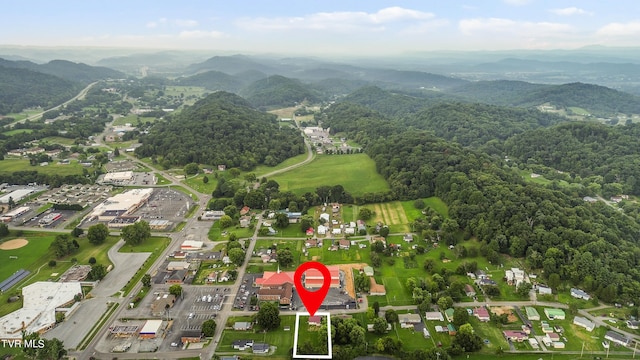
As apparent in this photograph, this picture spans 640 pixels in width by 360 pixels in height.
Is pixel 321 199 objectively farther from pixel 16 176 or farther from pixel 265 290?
pixel 16 176

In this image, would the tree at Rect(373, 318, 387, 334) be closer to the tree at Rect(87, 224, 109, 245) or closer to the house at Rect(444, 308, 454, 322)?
the house at Rect(444, 308, 454, 322)

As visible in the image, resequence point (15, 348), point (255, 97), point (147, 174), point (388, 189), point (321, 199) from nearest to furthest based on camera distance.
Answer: point (15, 348) < point (321, 199) < point (388, 189) < point (147, 174) < point (255, 97)

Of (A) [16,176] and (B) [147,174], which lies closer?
(A) [16,176]

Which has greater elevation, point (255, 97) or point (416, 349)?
point (255, 97)

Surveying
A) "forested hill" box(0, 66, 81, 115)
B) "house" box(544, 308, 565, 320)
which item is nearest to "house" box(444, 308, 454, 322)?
"house" box(544, 308, 565, 320)

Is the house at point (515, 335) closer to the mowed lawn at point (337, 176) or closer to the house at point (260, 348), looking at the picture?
the house at point (260, 348)

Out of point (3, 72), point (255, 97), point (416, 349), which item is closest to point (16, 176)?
point (416, 349)

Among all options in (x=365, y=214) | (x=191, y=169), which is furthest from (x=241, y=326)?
(x=191, y=169)
